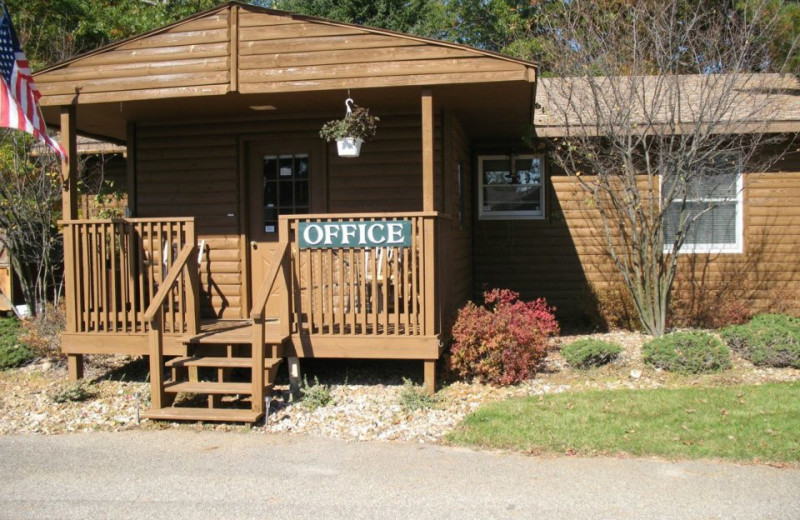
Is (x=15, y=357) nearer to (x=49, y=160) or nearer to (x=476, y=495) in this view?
(x=49, y=160)

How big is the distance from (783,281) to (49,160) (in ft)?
34.8

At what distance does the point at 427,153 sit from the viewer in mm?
6910

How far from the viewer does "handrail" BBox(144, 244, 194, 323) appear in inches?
254

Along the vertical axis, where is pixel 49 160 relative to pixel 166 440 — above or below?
above

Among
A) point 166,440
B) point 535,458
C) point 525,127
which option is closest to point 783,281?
point 525,127

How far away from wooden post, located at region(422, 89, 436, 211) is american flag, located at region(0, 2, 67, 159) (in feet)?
11.7

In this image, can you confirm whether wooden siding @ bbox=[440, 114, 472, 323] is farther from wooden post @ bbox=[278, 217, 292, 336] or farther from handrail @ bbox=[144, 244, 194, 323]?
handrail @ bbox=[144, 244, 194, 323]

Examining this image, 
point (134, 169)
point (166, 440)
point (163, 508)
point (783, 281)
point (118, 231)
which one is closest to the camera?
point (163, 508)

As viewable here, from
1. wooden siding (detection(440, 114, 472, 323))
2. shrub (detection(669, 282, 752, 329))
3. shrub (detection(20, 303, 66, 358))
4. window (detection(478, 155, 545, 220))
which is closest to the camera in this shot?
wooden siding (detection(440, 114, 472, 323))

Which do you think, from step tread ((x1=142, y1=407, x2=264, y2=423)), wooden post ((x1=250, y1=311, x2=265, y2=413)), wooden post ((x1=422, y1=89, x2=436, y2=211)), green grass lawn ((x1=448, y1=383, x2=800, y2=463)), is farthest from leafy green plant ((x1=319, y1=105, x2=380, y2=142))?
green grass lawn ((x1=448, y1=383, x2=800, y2=463))

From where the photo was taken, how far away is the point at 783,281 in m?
10.0

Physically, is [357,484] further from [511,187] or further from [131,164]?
[511,187]

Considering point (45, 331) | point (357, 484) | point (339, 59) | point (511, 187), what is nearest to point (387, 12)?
point (511, 187)

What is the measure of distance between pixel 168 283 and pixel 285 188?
2.56 m
